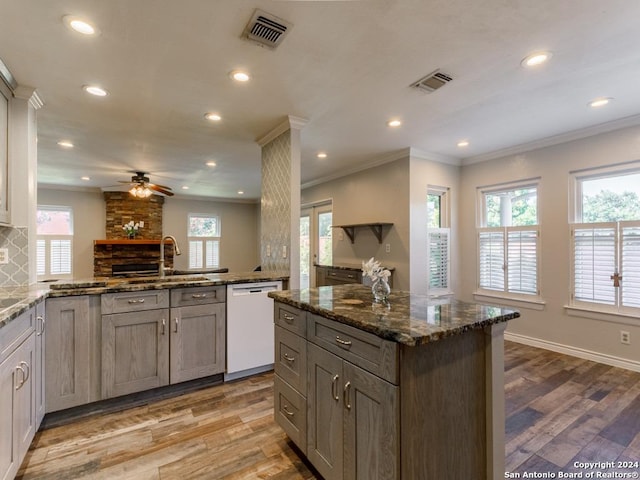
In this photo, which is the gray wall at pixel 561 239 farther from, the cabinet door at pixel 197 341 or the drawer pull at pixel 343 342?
the cabinet door at pixel 197 341

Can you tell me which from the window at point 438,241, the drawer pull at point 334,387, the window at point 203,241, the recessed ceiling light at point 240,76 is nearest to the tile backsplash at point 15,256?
the recessed ceiling light at point 240,76

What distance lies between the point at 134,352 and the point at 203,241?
635cm

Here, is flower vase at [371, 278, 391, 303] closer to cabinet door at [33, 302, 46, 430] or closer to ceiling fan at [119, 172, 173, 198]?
cabinet door at [33, 302, 46, 430]

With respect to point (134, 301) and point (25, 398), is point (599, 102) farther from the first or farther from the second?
point (25, 398)

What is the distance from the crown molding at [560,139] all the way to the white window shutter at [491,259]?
3.40 ft

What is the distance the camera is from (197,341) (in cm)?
274

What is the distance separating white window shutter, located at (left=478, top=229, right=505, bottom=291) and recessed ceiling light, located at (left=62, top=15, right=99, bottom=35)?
4637 millimetres

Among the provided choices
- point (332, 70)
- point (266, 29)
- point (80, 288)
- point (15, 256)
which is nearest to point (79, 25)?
point (266, 29)

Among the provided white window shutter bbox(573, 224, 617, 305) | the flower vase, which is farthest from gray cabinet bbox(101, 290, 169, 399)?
white window shutter bbox(573, 224, 617, 305)

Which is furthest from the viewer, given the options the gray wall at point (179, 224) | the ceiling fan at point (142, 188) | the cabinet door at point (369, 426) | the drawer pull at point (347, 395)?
the gray wall at point (179, 224)

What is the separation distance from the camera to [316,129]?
351cm

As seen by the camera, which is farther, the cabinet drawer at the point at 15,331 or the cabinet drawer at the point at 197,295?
the cabinet drawer at the point at 197,295

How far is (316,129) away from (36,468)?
3.49 metres

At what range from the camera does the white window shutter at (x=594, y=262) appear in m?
3.29
